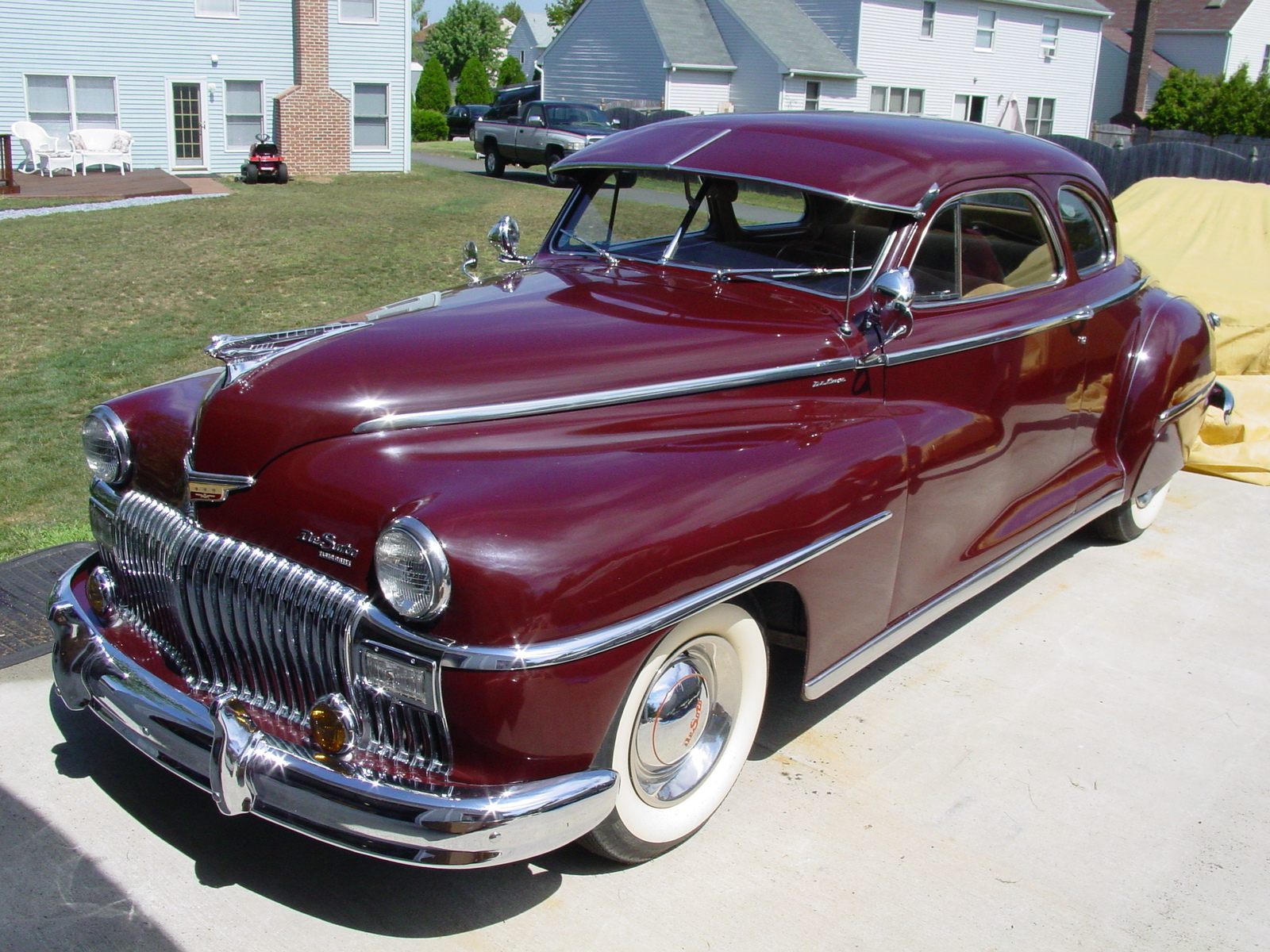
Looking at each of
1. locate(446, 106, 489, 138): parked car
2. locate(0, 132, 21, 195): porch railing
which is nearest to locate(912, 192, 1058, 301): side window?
locate(0, 132, 21, 195): porch railing

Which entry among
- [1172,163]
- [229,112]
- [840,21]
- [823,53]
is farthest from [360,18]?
[1172,163]

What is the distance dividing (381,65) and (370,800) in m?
23.1

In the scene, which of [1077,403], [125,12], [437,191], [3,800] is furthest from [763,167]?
[125,12]

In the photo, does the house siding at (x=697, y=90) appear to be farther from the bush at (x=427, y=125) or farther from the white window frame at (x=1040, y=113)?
the white window frame at (x=1040, y=113)

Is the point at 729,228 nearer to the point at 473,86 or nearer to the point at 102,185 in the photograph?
the point at 102,185

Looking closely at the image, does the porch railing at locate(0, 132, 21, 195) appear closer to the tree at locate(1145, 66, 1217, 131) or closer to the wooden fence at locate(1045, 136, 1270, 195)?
the wooden fence at locate(1045, 136, 1270, 195)

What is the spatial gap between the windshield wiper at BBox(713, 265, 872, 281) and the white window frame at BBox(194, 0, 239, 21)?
68.9 ft

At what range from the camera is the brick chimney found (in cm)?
2208

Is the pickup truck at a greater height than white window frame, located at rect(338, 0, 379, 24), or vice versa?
white window frame, located at rect(338, 0, 379, 24)

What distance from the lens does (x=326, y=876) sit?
9.63 ft

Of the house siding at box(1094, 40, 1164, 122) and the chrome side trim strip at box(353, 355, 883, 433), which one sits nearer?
the chrome side trim strip at box(353, 355, 883, 433)

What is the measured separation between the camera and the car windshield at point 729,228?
12.1 feet

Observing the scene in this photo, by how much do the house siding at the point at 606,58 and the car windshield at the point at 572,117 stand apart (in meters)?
8.25

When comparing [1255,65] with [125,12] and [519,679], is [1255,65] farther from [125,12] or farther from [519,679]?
[519,679]
